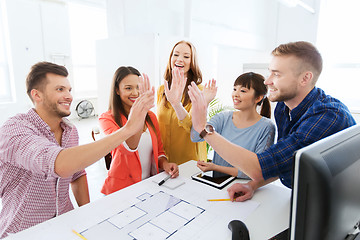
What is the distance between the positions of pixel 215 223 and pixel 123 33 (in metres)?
2.40

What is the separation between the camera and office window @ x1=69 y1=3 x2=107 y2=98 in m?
6.14

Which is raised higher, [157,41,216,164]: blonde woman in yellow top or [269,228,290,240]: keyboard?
[157,41,216,164]: blonde woman in yellow top

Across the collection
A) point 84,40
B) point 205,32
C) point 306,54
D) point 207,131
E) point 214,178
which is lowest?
point 214,178

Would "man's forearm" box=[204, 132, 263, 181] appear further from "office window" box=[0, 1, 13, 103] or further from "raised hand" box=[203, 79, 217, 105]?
"office window" box=[0, 1, 13, 103]

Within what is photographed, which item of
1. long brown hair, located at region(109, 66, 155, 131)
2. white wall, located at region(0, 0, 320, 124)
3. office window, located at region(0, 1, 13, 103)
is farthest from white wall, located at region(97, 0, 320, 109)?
office window, located at region(0, 1, 13, 103)

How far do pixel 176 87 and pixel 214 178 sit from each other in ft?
1.90

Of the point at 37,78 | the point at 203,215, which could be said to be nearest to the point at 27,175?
the point at 37,78

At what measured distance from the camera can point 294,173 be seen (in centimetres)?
50

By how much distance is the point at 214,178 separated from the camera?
1364 millimetres

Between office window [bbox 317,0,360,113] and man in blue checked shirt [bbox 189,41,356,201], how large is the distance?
355 centimetres

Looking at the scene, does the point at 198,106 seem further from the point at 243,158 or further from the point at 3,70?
the point at 3,70

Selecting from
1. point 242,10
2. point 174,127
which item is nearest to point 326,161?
point 174,127

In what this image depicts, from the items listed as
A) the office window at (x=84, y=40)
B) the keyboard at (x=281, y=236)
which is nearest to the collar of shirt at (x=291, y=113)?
the keyboard at (x=281, y=236)

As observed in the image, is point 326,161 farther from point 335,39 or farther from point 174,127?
point 335,39
